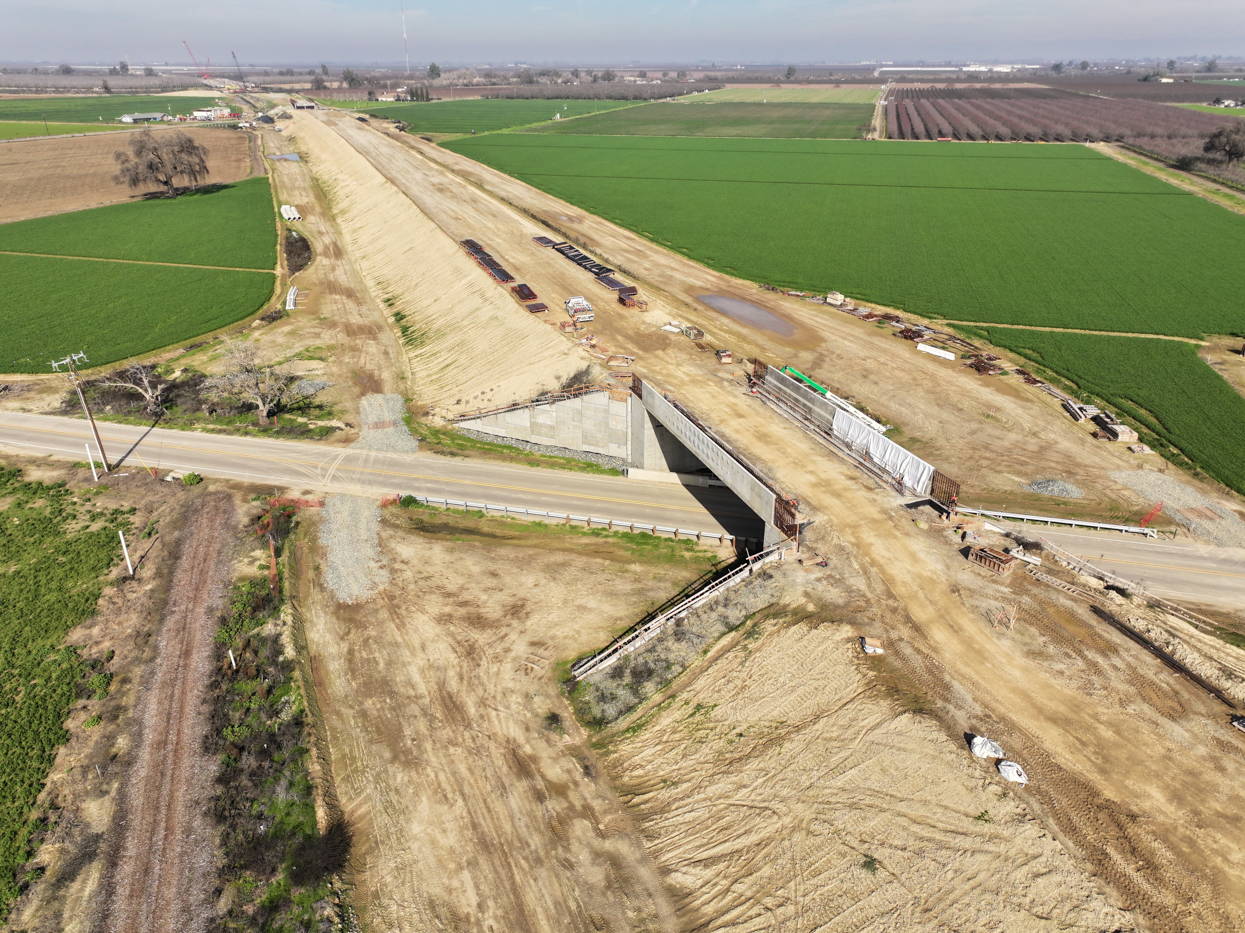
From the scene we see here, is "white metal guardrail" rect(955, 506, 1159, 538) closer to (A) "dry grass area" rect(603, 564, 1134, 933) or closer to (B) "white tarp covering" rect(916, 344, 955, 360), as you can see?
(A) "dry grass area" rect(603, 564, 1134, 933)

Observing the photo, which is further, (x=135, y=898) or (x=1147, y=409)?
(x=1147, y=409)

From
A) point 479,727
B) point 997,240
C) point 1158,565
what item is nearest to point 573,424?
point 479,727

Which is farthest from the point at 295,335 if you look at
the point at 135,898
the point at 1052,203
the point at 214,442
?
the point at 1052,203

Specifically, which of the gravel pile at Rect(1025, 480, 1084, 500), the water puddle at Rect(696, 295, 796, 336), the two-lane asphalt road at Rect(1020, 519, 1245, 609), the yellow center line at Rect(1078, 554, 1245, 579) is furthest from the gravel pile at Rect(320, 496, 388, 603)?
the gravel pile at Rect(1025, 480, 1084, 500)

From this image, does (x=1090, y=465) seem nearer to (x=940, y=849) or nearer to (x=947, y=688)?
(x=947, y=688)

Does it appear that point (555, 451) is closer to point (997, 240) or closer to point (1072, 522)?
point (1072, 522)

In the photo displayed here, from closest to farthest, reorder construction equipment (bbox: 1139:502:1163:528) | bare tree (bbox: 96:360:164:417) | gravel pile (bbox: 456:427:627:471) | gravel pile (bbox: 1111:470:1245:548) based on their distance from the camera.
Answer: gravel pile (bbox: 1111:470:1245:548) < construction equipment (bbox: 1139:502:1163:528) < gravel pile (bbox: 456:427:627:471) < bare tree (bbox: 96:360:164:417)
